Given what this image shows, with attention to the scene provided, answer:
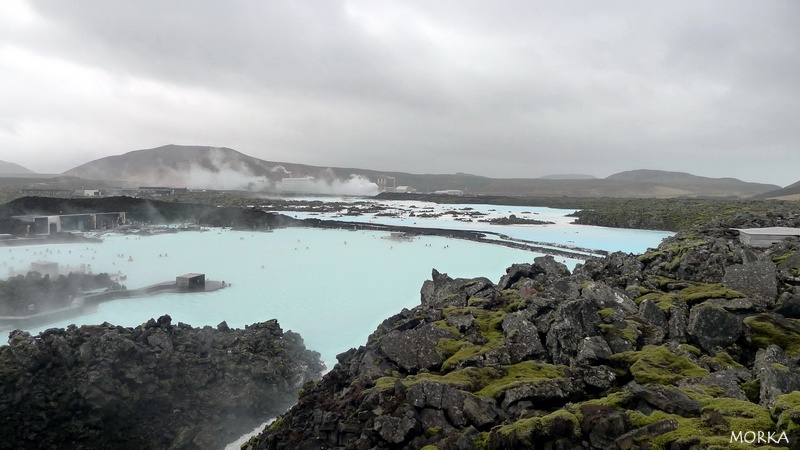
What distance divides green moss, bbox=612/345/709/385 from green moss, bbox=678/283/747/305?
1.83 m

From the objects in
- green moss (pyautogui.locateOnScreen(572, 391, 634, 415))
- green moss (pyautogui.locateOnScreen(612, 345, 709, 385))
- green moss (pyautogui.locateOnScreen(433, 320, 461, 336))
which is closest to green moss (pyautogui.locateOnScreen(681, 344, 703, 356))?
green moss (pyautogui.locateOnScreen(612, 345, 709, 385))

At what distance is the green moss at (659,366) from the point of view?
170 inches

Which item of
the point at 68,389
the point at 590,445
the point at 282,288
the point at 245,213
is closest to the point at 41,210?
the point at 245,213

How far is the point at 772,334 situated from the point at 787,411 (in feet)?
8.22

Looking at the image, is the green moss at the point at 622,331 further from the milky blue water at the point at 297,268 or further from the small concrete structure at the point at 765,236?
the small concrete structure at the point at 765,236

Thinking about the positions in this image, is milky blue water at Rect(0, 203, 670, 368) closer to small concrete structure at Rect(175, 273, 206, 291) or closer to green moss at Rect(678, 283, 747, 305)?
small concrete structure at Rect(175, 273, 206, 291)

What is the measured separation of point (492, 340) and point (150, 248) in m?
22.5

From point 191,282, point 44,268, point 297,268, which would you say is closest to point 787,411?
point 191,282

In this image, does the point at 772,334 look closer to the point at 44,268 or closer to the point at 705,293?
the point at 705,293

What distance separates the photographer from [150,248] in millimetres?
23312

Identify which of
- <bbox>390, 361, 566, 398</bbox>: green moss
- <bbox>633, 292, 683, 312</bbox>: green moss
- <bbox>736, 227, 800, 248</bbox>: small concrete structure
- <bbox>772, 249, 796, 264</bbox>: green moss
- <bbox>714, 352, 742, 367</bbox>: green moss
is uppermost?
<bbox>736, 227, 800, 248</bbox>: small concrete structure

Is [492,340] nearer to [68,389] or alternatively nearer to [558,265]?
[558,265]

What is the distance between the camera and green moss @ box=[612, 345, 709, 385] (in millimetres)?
4309

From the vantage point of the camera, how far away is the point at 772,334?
5.07 metres
